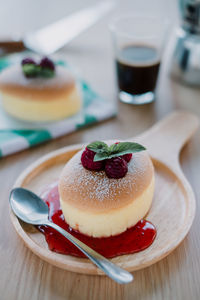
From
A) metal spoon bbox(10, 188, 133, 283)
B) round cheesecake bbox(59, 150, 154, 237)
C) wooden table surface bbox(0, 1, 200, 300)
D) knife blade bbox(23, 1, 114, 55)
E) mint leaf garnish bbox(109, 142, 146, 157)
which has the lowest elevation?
wooden table surface bbox(0, 1, 200, 300)

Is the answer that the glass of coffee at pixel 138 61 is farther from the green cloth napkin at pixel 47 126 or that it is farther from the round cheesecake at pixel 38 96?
the round cheesecake at pixel 38 96

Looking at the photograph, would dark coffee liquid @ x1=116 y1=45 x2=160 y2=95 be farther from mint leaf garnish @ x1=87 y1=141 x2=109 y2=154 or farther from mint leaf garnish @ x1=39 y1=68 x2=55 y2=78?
mint leaf garnish @ x1=87 y1=141 x2=109 y2=154

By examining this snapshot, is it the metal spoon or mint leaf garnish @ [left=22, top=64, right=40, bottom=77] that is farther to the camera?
mint leaf garnish @ [left=22, top=64, right=40, bottom=77]

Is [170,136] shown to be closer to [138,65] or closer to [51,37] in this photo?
[138,65]

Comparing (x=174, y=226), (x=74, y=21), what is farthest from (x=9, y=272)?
(x=74, y=21)

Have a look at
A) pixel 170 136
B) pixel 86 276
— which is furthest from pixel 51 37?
pixel 86 276

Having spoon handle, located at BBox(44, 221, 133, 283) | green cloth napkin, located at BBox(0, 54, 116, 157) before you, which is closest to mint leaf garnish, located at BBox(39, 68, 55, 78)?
green cloth napkin, located at BBox(0, 54, 116, 157)
